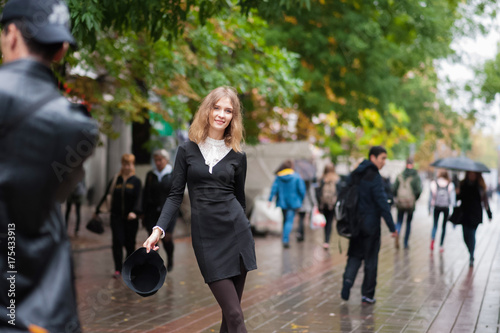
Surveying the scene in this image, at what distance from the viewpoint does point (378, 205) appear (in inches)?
345

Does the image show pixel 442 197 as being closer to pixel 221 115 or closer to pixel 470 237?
pixel 470 237

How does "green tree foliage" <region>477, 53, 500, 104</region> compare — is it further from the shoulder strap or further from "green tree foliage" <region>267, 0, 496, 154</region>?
the shoulder strap

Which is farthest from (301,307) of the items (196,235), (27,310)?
(27,310)

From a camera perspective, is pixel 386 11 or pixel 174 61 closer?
pixel 174 61

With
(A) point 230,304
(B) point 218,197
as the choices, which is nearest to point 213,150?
(B) point 218,197

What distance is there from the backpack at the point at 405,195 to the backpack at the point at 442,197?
60 centimetres

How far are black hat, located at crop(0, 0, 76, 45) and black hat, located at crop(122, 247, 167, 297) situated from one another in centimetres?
194

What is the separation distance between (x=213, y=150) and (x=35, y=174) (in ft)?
9.17

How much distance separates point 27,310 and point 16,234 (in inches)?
8.3

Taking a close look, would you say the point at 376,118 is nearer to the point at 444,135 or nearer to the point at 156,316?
the point at 444,135

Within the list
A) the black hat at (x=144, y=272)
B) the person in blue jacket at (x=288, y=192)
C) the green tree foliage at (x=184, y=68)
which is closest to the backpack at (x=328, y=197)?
the person in blue jacket at (x=288, y=192)

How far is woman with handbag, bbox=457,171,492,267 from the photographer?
1274 centimetres

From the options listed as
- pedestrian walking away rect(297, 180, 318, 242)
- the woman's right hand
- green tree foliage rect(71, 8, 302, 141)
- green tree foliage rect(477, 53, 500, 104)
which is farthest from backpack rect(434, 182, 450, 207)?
green tree foliage rect(477, 53, 500, 104)

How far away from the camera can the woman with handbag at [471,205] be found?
12.7 meters
